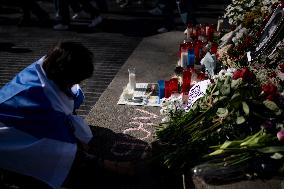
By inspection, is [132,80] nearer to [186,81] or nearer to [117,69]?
[186,81]

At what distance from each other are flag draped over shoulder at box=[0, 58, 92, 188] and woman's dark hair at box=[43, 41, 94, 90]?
0.08m

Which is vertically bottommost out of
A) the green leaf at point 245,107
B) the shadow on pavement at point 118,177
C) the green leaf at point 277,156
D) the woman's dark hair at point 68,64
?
the shadow on pavement at point 118,177

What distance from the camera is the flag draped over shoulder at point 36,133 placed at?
3.91 meters

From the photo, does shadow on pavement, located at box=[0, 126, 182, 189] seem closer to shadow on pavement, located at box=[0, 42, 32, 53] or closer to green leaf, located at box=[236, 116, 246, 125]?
green leaf, located at box=[236, 116, 246, 125]

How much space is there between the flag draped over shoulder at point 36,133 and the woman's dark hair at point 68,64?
83 mm

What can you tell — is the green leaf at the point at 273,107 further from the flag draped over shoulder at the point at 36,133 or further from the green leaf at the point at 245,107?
the flag draped over shoulder at the point at 36,133

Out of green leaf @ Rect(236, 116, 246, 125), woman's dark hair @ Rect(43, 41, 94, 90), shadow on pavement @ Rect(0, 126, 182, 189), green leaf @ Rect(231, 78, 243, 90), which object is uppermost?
woman's dark hair @ Rect(43, 41, 94, 90)

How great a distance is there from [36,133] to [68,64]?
27.4 inches

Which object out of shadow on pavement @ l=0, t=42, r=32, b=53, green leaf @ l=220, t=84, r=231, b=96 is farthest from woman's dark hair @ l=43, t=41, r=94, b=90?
shadow on pavement @ l=0, t=42, r=32, b=53

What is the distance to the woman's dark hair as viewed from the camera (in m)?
3.86

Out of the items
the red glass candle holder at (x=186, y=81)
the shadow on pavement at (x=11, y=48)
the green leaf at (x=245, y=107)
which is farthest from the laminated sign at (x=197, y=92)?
the shadow on pavement at (x=11, y=48)

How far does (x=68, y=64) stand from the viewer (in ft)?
12.7

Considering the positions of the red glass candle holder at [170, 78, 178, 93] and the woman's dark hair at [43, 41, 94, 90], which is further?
the red glass candle holder at [170, 78, 178, 93]

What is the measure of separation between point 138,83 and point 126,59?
166 cm
